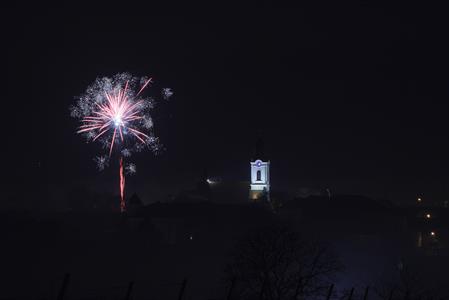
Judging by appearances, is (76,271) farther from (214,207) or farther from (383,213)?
(383,213)

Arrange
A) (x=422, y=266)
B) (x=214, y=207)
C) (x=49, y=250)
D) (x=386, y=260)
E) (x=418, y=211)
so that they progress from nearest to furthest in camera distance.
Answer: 1. (x=49, y=250)
2. (x=422, y=266)
3. (x=386, y=260)
4. (x=214, y=207)
5. (x=418, y=211)

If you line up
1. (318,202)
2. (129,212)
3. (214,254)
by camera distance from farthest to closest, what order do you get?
(318,202)
(129,212)
(214,254)

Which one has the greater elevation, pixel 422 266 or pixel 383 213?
pixel 383 213

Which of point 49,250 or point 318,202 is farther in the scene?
point 318,202

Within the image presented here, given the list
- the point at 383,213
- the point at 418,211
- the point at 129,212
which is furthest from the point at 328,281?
the point at 418,211

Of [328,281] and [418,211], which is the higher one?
[418,211]

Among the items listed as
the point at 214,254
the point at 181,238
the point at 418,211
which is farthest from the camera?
the point at 418,211

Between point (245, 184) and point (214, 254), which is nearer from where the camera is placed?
point (214, 254)

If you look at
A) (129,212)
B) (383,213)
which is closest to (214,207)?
(129,212)

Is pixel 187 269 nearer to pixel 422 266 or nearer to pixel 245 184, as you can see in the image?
pixel 422 266
